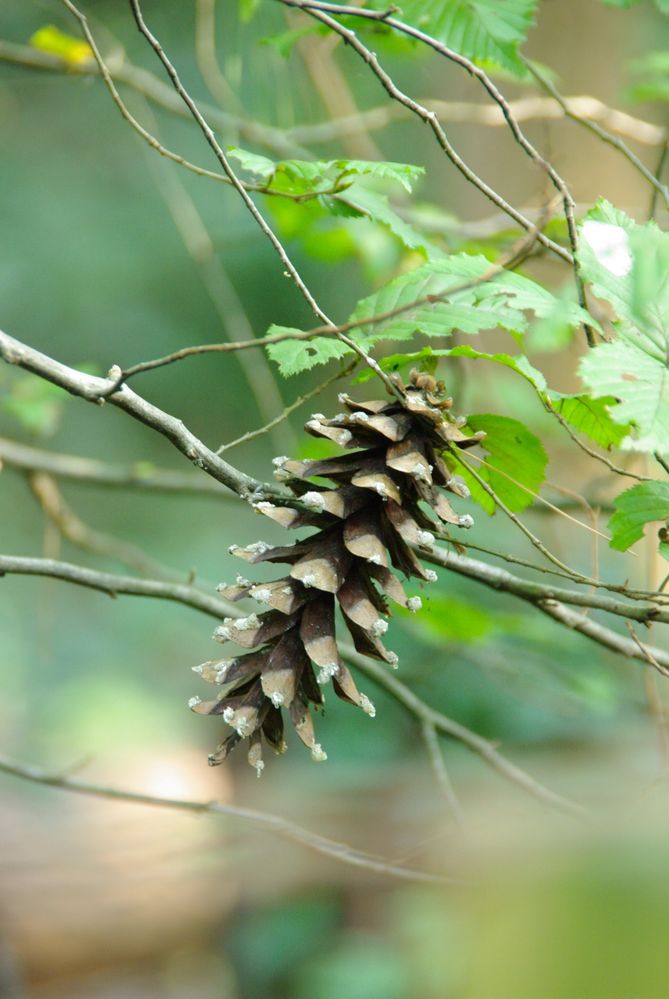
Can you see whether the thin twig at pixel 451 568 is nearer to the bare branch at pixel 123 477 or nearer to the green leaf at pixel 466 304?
the green leaf at pixel 466 304

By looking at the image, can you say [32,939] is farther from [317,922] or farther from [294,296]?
[294,296]

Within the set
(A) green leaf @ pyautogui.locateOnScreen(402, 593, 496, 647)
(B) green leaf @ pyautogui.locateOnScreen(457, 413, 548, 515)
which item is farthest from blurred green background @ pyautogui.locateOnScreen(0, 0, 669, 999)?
(B) green leaf @ pyautogui.locateOnScreen(457, 413, 548, 515)

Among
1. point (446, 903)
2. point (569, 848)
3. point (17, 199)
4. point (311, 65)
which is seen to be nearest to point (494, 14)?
point (569, 848)

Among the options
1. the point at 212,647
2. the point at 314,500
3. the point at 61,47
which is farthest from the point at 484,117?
the point at 212,647

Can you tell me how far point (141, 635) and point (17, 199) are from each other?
1.33 m

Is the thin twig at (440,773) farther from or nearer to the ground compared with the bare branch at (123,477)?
nearer to the ground

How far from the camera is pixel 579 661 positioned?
1.83 m

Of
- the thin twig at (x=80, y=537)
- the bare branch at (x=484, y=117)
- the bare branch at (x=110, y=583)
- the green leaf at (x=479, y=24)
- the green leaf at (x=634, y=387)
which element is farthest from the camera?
the bare branch at (x=484, y=117)

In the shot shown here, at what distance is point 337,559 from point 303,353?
5.6 inches

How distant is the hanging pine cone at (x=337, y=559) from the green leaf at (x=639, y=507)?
0.10 metres

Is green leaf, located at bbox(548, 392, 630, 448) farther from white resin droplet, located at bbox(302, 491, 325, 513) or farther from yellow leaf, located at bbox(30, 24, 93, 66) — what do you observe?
yellow leaf, located at bbox(30, 24, 93, 66)

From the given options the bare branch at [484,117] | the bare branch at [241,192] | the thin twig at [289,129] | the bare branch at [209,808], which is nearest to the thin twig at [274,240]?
the bare branch at [241,192]

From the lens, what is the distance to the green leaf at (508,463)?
62cm

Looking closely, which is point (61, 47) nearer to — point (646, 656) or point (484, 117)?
point (484, 117)
